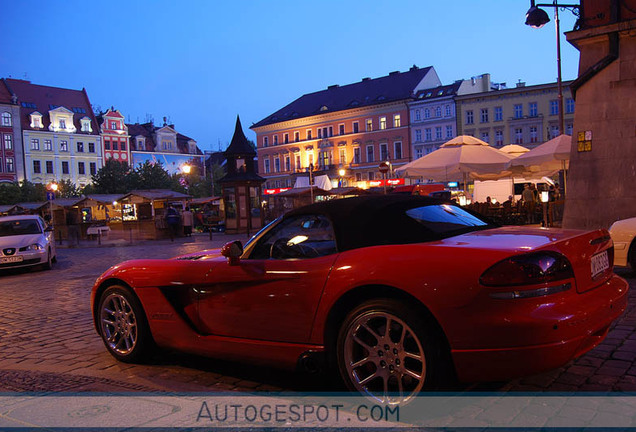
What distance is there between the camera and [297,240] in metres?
4.41

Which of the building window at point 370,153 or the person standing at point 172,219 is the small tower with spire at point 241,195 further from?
the building window at point 370,153

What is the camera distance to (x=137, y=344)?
5.09m

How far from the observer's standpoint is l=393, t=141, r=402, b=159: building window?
7538 centimetres

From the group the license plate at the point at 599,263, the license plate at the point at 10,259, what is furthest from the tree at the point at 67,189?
the license plate at the point at 599,263

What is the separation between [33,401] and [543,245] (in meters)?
3.57

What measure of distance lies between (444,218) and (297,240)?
44.4 inches

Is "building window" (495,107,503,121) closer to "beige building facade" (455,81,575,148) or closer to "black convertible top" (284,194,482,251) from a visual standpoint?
"beige building facade" (455,81,575,148)

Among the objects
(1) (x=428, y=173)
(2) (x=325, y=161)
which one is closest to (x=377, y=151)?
(2) (x=325, y=161)

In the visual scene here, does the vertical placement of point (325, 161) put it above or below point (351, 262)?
above

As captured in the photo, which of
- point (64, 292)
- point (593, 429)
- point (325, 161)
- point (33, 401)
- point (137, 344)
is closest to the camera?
point (593, 429)

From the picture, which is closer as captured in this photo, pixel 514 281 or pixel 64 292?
pixel 514 281

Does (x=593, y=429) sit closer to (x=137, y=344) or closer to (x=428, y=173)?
(x=137, y=344)

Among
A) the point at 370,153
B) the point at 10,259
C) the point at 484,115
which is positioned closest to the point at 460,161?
the point at 10,259

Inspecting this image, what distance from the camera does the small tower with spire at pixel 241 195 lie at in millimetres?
33344
